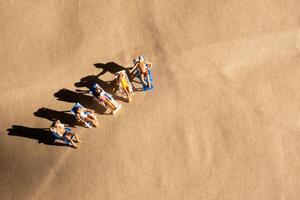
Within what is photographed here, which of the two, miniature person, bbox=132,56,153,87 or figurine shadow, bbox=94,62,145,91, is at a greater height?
figurine shadow, bbox=94,62,145,91

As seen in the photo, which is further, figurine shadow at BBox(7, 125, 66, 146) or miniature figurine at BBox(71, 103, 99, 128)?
figurine shadow at BBox(7, 125, 66, 146)

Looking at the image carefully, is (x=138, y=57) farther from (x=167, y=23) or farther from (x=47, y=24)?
(x=47, y=24)

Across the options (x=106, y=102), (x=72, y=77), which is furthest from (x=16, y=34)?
(x=106, y=102)

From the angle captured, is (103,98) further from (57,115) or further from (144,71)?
(57,115)

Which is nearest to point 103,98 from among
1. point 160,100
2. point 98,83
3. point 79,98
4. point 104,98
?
point 104,98

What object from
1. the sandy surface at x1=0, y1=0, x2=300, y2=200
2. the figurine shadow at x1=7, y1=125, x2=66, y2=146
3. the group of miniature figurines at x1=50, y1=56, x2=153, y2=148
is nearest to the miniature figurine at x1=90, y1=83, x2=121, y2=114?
the group of miniature figurines at x1=50, y1=56, x2=153, y2=148

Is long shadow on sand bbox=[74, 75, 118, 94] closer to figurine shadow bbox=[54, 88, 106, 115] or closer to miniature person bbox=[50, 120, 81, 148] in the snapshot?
figurine shadow bbox=[54, 88, 106, 115]

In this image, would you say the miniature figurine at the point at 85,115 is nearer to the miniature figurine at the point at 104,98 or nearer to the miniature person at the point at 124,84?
the miniature figurine at the point at 104,98

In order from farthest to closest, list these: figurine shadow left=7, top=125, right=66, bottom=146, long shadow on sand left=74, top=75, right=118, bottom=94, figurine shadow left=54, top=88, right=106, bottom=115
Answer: long shadow on sand left=74, top=75, right=118, bottom=94
figurine shadow left=54, top=88, right=106, bottom=115
figurine shadow left=7, top=125, right=66, bottom=146
